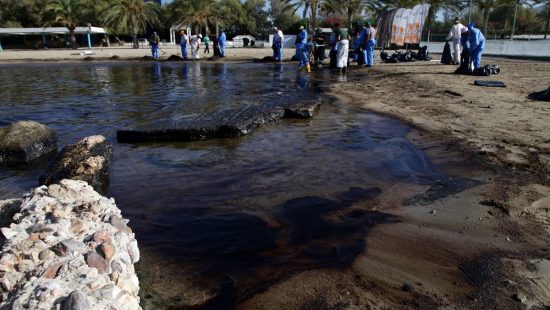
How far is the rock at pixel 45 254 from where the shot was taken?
2.55m

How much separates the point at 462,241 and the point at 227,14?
4922cm

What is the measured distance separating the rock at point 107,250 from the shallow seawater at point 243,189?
442 mm

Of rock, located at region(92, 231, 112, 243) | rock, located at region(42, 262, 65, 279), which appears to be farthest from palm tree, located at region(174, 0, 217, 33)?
rock, located at region(42, 262, 65, 279)

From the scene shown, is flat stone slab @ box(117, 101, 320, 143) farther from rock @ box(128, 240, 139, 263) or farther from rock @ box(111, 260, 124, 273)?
rock @ box(111, 260, 124, 273)

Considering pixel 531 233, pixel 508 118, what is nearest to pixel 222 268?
pixel 531 233

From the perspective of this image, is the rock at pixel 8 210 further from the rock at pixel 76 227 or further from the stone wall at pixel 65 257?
the rock at pixel 76 227

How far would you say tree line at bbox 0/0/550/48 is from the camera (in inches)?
1516

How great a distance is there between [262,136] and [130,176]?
103 inches

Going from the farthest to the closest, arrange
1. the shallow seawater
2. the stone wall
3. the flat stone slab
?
the flat stone slab, the shallow seawater, the stone wall

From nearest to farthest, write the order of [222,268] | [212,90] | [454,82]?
1. [222,268]
2. [454,82]
3. [212,90]

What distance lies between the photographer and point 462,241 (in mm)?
3529

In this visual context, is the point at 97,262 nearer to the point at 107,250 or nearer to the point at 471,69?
the point at 107,250

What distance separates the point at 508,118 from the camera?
7578 millimetres

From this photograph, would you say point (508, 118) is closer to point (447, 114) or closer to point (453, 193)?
point (447, 114)
